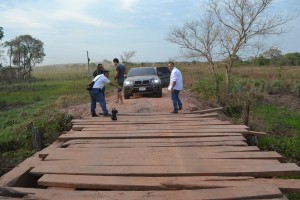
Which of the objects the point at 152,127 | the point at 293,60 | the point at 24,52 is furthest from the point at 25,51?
the point at 152,127

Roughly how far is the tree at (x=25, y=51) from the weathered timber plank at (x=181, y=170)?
60830mm

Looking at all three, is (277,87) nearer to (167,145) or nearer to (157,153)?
(167,145)

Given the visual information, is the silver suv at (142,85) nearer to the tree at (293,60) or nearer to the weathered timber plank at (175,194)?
the weathered timber plank at (175,194)

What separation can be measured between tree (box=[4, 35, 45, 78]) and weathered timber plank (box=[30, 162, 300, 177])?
6083 cm

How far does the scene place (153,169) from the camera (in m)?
4.95

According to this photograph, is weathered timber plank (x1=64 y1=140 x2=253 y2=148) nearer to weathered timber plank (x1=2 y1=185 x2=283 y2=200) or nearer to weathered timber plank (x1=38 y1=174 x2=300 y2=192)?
weathered timber plank (x1=38 y1=174 x2=300 y2=192)

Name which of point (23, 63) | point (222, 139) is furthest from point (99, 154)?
point (23, 63)

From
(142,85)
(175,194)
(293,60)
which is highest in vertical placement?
(293,60)

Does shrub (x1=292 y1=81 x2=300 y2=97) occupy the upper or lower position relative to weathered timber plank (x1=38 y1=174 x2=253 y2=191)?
lower

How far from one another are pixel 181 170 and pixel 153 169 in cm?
39

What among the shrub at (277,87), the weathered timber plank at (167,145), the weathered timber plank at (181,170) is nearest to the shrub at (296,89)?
the shrub at (277,87)

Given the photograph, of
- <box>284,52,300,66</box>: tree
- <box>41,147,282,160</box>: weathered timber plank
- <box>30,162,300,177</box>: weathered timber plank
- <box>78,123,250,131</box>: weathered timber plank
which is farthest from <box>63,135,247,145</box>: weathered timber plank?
<box>284,52,300,66</box>: tree

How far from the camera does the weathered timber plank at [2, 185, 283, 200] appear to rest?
398cm

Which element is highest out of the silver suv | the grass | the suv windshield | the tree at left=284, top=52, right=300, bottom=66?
the tree at left=284, top=52, right=300, bottom=66
